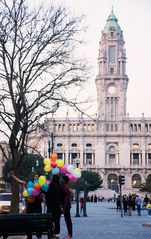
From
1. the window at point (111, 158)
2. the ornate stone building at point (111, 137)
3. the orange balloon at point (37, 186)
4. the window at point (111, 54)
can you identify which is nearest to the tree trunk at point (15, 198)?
the orange balloon at point (37, 186)

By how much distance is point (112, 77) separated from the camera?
134375 millimetres

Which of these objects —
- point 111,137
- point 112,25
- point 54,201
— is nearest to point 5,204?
point 54,201

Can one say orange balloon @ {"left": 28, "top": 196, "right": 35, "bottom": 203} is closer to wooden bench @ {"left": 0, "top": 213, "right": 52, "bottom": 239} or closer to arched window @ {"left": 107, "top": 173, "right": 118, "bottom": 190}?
wooden bench @ {"left": 0, "top": 213, "right": 52, "bottom": 239}

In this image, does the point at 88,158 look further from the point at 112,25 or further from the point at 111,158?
the point at 112,25

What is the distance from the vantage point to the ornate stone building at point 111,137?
129175 mm

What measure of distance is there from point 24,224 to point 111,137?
118792 mm

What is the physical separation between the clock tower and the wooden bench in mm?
117620

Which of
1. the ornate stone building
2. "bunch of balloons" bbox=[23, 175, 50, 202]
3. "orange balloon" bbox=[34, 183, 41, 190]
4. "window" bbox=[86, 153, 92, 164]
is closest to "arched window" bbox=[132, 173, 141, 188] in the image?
the ornate stone building

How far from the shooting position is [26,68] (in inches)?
912

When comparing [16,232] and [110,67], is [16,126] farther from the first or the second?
[110,67]

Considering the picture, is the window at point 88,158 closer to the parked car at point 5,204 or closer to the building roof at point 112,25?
the building roof at point 112,25

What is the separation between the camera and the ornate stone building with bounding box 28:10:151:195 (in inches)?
5086

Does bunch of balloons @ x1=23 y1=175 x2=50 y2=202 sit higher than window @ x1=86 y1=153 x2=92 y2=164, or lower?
lower

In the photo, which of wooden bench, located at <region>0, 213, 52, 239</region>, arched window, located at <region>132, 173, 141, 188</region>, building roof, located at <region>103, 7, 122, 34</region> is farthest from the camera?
building roof, located at <region>103, 7, 122, 34</region>
